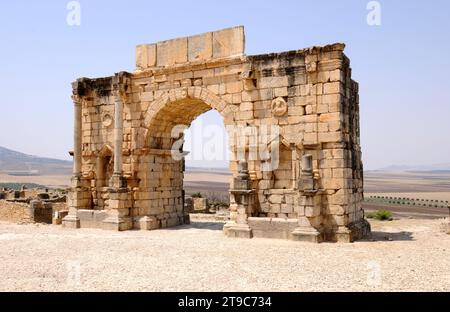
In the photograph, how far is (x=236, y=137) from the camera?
472 inches

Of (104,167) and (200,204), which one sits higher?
(104,167)

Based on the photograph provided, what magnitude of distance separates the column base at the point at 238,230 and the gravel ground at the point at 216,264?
0.38 metres

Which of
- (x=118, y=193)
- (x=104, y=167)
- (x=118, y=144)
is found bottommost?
(x=118, y=193)

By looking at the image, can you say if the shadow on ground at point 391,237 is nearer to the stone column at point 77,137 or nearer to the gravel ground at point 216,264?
the gravel ground at point 216,264

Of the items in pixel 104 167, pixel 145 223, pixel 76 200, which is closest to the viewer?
pixel 145 223

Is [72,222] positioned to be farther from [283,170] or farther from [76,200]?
[283,170]

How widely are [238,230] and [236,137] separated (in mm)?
2513

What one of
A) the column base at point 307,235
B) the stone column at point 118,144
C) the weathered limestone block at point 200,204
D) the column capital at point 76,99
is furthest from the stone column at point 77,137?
the weathered limestone block at point 200,204

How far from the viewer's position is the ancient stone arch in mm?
10773

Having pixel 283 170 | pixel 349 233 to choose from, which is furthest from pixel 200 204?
pixel 349 233

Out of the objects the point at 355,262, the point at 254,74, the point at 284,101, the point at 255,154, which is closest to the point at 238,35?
the point at 254,74

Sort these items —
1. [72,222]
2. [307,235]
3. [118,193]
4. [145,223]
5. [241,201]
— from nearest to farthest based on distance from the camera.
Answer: [307,235]
[241,201]
[118,193]
[145,223]
[72,222]

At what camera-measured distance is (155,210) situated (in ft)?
45.5

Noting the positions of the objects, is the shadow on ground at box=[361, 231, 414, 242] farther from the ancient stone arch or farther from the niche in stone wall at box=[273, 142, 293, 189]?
the niche in stone wall at box=[273, 142, 293, 189]
